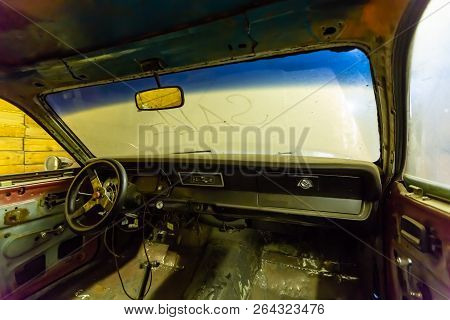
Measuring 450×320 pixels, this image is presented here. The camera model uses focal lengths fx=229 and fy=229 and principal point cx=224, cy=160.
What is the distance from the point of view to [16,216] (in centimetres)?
Answer: 176

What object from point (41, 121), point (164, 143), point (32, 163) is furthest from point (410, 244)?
point (32, 163)

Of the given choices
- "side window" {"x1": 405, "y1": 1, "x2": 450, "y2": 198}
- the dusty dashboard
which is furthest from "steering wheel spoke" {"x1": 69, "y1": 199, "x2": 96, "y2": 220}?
"side window" {"x1": 405, "y1": 1, "x2": 450, "y2": 198}

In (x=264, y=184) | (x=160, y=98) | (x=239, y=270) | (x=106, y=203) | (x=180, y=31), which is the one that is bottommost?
(x=239, y=270)

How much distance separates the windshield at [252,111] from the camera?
4.52ft

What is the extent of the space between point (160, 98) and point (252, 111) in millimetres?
739

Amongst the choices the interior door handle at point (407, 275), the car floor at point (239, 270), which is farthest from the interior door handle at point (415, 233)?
the car floor at point (239, 270)

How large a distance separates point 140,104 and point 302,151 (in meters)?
1.37

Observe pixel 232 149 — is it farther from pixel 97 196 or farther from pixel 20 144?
pixel 20 144

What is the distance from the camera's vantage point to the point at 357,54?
1.20 meters

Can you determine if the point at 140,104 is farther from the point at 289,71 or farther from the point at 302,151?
the point at 302,151

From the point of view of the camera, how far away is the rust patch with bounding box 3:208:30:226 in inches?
67.0

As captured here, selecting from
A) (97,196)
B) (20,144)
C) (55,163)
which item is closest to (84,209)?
(97,196)

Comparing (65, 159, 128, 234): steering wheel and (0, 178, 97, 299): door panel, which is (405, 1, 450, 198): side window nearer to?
(65, 159, 128, 234): steering wheel

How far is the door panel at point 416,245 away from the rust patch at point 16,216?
259cm
